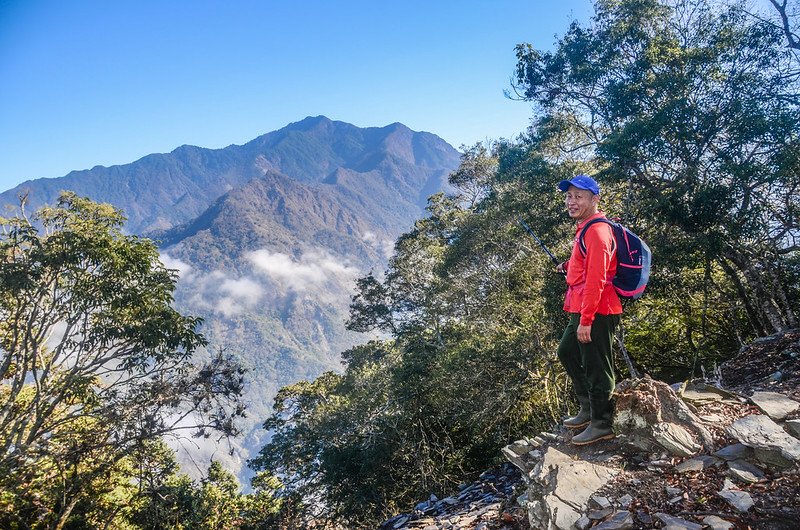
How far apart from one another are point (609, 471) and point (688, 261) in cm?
700

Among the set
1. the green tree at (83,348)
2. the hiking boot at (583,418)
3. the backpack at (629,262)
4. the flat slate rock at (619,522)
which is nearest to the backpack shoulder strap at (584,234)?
the backpack at (629,262)

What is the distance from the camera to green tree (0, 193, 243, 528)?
9.21m

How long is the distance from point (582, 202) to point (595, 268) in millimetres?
593

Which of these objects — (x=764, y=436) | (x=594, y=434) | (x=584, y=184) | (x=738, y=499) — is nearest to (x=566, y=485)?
(x=594, y=434)

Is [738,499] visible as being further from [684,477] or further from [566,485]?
[566,485]

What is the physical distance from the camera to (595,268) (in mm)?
3293

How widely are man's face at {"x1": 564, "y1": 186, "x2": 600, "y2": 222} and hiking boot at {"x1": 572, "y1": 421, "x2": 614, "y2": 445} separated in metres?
1.80

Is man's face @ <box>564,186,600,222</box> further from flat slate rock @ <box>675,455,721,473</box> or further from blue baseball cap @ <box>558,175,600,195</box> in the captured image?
flat slate rock @ <box>675,455,721,473</box>

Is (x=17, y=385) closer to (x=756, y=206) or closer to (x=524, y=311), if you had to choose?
(x=524, y=311)

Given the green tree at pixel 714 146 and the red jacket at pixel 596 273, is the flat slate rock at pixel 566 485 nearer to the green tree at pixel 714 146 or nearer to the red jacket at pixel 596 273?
the red jacket at pixel 596 273

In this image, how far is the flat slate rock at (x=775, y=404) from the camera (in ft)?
11.3

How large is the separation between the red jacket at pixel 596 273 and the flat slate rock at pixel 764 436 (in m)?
1.18

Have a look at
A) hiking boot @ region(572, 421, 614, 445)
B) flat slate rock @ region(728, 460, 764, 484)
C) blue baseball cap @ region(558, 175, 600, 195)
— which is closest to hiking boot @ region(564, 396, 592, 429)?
hiking boot @ region(572, 421, 614, 445)

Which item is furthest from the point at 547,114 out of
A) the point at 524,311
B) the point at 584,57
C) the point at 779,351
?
the point at 779,351
